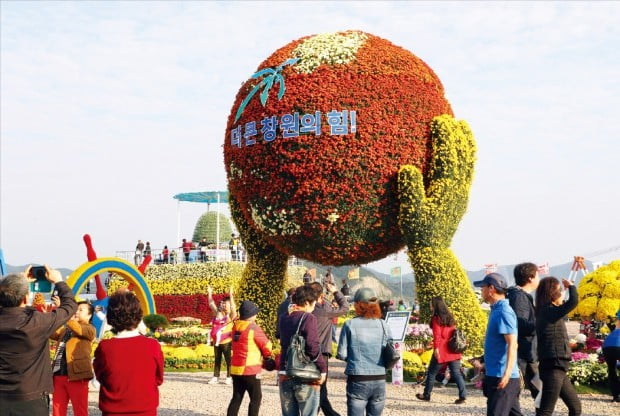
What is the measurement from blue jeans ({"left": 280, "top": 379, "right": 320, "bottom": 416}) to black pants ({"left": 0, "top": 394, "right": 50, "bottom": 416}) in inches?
91.2

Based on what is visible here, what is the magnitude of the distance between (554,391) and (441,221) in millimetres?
7998

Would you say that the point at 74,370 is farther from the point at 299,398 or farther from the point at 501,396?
the point at 501,396

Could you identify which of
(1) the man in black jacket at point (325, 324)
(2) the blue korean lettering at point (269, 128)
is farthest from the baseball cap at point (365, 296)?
(2) the blue korean lettering at point (269, 128)

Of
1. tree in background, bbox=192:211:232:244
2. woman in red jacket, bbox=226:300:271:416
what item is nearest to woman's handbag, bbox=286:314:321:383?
woman in red jacket, bbox=226:300:271:416

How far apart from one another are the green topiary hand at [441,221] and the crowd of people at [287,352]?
19.4 ft

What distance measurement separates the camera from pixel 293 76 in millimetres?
15484

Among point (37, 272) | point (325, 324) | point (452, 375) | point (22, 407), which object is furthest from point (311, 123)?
point (22, 407)

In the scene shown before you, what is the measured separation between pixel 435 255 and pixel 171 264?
1822cm

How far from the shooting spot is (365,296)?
684 centimetres

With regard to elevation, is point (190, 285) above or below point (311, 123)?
below

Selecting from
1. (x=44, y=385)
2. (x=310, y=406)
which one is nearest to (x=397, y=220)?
(x=310, y=406)

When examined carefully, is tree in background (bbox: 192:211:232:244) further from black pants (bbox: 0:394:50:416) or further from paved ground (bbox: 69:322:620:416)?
black pants (bbox: 0:394:50:416)

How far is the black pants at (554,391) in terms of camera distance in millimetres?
7074

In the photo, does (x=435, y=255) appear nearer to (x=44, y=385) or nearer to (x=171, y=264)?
(x=44, y=385)
